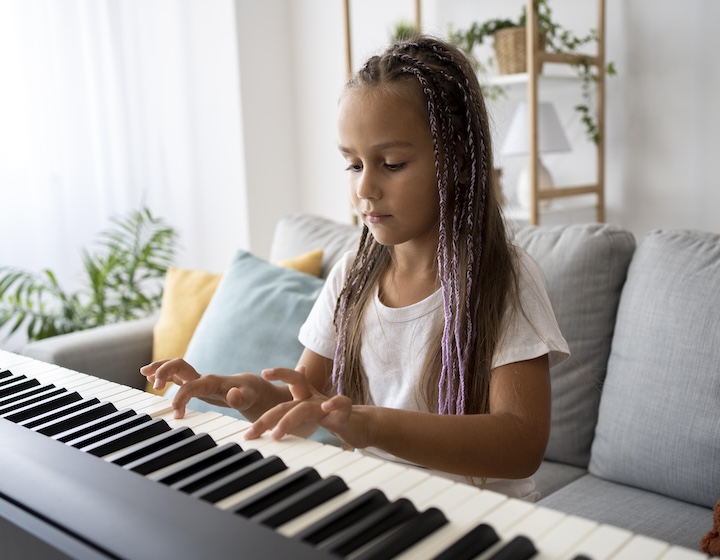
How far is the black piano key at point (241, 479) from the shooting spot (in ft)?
2.27

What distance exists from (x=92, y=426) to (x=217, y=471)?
214mm

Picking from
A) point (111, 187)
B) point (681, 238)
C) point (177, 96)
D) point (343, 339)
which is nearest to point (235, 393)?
point (343, 339)

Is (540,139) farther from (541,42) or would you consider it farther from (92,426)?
(92,426)

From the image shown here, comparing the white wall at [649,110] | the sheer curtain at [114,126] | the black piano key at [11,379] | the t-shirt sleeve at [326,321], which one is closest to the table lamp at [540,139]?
the white wall at [649,110]

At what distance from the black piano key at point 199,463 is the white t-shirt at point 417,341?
42cm

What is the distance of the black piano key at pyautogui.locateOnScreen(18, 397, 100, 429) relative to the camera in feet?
2.95

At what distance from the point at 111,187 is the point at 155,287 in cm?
58

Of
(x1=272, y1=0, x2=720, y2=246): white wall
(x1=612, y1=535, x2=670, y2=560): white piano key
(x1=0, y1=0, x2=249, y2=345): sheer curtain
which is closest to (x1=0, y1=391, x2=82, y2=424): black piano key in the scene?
(x1=612, y1=535, x2=670, y2=560): white piano key

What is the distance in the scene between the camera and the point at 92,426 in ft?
2.89

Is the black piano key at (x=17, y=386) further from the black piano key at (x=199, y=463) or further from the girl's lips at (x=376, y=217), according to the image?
the girl's lips at (x=376, y=217)

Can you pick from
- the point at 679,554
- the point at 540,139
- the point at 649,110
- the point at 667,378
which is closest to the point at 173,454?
the point at 679,554

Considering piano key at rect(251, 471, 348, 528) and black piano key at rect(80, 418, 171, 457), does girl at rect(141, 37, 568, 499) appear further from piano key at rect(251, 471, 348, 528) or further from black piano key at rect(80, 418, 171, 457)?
piano key at rect(251, 471, 348, 528)

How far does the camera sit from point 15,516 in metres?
0.71

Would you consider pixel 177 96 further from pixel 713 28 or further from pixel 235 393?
pixel 235 393
